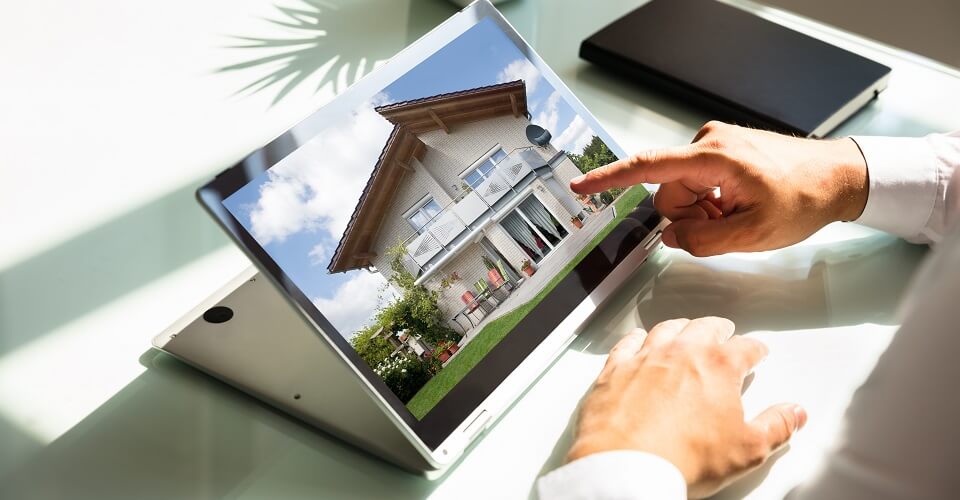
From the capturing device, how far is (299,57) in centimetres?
161

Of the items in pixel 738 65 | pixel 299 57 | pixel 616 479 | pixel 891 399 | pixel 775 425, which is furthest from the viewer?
pixel 299 57

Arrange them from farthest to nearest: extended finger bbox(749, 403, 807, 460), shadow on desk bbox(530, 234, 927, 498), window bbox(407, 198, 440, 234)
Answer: shadow on desk bbox(530, 234, 927, 498) < window bbox(407, 198, 440, 234) < extended finger bbox(749, 403, 807, 460)

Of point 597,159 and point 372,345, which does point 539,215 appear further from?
point 372,345

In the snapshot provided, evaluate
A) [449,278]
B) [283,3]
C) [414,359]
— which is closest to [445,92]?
[449,278]

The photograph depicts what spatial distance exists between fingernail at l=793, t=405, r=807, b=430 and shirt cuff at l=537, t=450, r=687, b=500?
19cm

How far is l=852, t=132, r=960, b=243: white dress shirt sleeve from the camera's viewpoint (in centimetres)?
121

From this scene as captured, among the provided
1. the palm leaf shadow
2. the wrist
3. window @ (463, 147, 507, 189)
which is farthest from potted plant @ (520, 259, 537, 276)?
the palm leaf shadow

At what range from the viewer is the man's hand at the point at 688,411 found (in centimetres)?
87

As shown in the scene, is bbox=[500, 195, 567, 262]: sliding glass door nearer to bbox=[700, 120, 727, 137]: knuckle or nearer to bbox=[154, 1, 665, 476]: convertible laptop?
bbox=[154, 1, 665, 476]: convertible laptop

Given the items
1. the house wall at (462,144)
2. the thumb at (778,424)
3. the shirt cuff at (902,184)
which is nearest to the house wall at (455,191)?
the house wall at (462,144)

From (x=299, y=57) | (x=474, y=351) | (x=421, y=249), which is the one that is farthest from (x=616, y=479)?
(x=299, y=57)

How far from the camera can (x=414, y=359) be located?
3.19 feet

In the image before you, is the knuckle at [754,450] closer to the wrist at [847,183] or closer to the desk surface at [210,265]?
the desk surface at [210,265]

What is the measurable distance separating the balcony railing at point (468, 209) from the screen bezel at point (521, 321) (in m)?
0.13
